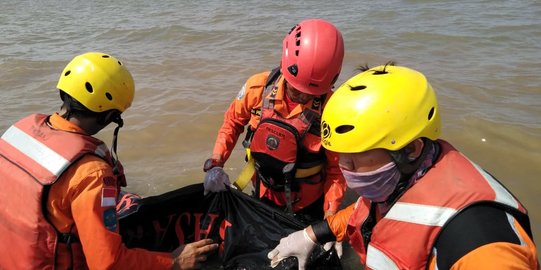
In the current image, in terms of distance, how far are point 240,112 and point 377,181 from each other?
1863 millimetres

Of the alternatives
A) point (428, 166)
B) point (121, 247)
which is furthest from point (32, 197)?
point (428, 166)

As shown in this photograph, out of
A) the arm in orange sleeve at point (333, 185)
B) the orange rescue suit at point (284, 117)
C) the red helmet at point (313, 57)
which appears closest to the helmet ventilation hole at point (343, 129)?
the red helmet at point (313, 57)

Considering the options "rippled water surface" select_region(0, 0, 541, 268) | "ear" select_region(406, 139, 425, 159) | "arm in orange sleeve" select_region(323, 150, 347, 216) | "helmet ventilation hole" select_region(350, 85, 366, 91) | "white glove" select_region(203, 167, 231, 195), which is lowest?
"rippled water surface" select_region(0, 0, 541, 268)

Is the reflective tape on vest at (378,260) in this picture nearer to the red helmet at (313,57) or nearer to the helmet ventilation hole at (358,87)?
the helmet ventilation hole at (358,87)

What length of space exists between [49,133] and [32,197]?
353 millimetres

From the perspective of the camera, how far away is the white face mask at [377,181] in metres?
1.86

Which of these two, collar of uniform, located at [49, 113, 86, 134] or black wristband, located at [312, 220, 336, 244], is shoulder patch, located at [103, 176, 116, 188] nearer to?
collar of uniform, located at [49, 113, 86, 134]

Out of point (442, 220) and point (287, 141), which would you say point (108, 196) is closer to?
point (287, 141)

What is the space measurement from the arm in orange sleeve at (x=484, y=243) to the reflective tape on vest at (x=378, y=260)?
9.9 inches

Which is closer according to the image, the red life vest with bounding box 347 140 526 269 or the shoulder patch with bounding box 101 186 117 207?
the red life vest with bounding box 347 140 526 269

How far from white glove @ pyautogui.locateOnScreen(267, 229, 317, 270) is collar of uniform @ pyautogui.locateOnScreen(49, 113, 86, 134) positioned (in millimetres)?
1402

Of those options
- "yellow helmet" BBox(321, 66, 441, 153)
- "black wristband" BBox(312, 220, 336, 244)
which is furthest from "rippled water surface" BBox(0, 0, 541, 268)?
"yellow helmet" BBox(321, 66, 441, 153)

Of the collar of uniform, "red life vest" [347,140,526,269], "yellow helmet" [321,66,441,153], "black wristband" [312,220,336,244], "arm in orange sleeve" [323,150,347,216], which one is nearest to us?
"red life vest" [347,140,526,269]

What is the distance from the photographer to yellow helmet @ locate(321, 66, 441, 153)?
5.95 feet
